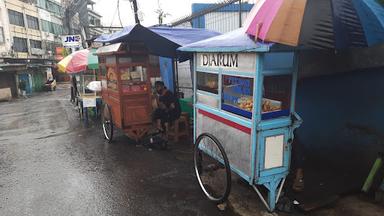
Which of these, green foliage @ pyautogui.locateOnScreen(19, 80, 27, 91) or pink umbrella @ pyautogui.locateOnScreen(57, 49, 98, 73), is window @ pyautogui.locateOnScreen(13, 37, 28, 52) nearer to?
green foliage @ pyautogui.locateOnScreen(19, 80, 27, 91)

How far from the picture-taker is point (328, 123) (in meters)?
5.50

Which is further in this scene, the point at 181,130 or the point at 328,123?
the point at 181,130

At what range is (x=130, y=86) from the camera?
756cm

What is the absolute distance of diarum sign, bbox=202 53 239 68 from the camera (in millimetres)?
3969

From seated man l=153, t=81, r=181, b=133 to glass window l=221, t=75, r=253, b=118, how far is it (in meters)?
3.36

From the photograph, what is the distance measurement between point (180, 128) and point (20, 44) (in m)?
33.9

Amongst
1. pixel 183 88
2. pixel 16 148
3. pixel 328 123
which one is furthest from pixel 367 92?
pixel 16 148

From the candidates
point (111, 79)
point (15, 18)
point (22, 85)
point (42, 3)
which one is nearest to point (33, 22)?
point (42, 3)

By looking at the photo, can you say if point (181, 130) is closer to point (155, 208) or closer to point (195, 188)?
point (195, 188)

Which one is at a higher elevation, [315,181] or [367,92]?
[367,92]

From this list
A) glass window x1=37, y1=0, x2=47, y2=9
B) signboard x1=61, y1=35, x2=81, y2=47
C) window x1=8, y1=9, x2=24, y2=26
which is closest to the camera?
signboard x1=61, y1=35, x2=81, y2=47

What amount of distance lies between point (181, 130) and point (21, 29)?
114 ft

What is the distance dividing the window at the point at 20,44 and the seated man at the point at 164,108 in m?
32.3

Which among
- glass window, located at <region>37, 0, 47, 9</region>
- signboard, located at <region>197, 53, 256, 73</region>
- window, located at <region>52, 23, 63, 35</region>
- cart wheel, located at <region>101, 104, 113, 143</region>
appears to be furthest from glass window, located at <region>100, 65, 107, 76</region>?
window, located at <region>52, 23, 63, 35</region>
